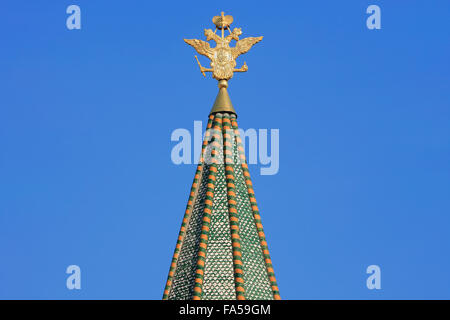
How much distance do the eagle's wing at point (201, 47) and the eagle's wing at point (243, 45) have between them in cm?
72

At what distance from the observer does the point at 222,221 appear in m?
37.1

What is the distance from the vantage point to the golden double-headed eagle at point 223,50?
3950 centimetres

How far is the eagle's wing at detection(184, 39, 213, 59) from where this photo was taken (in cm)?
3972

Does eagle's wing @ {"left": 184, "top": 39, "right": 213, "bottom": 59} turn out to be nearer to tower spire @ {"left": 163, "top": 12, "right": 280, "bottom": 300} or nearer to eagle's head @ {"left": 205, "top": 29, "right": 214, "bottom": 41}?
tower spire @ {"left": 163, "top": 12, "right": 280, "bottom": 300}

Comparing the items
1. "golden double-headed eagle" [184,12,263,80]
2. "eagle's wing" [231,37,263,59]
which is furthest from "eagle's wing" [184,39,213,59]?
"eagle's wing" [231,37,263,59]

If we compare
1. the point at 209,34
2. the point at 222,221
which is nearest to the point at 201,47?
the point at 209,34

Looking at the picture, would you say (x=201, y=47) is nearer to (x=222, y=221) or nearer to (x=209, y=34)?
(x=209, y=34)

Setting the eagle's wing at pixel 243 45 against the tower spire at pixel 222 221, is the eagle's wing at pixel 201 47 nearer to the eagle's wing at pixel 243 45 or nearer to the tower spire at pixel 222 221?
the tower spire at pixel 222 221

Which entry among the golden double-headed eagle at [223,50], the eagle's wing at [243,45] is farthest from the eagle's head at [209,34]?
→ the eagle's wing at [243,45]

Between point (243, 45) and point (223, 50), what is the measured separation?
65 cm
